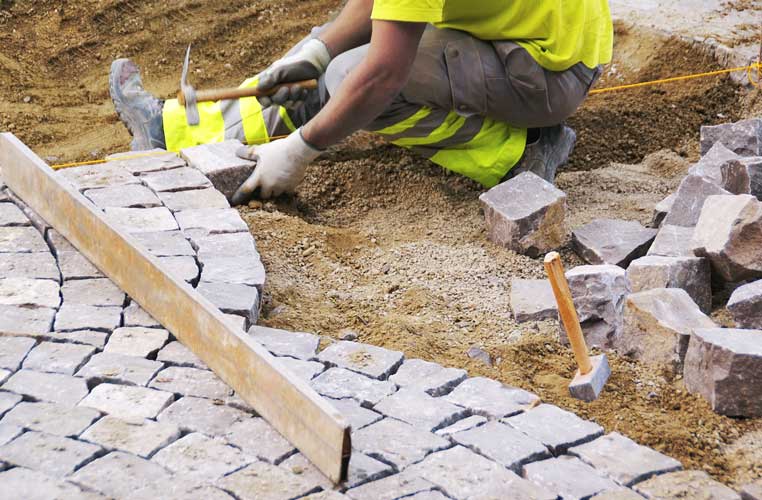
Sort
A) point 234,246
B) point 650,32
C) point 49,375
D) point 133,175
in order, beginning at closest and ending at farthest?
point 49,375 → point 234,246 → point 133,175 → point 650,32

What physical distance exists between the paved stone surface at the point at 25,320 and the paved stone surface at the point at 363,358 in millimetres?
984

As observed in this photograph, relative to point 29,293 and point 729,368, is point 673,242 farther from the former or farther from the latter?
point 29,293

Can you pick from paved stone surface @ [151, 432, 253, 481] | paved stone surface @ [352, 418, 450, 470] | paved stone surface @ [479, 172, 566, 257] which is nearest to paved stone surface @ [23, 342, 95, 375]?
paved stone surface @ [151, 432, 253, 481]

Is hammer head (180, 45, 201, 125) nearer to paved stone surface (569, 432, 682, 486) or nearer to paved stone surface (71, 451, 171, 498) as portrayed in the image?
paved stone surface (71, 451, 171, 498)

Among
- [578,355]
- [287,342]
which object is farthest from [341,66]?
[578,355]

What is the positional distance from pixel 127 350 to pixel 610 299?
177cm

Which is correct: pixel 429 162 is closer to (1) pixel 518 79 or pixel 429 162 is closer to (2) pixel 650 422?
(1) pixel 518 79

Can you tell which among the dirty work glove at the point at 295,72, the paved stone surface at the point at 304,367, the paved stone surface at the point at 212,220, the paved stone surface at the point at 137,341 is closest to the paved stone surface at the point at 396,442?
the paved stone surface at the point at 304,367

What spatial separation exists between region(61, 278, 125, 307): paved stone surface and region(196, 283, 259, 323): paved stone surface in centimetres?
31

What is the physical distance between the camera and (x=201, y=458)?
2.69 meters

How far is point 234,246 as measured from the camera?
3.99m

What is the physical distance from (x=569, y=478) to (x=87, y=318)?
1.80m

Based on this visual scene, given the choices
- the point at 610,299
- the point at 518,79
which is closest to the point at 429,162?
the point at 518,79

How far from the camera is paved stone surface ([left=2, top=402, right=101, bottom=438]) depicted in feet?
9.21
